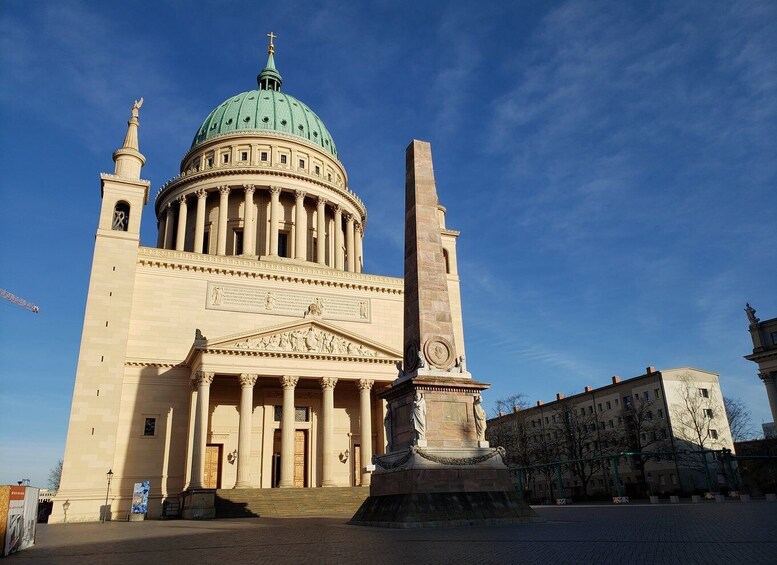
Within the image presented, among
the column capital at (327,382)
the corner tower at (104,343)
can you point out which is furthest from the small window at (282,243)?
the column capital at (327,382)

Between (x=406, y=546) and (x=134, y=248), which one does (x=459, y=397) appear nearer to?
(x=406, y=546)

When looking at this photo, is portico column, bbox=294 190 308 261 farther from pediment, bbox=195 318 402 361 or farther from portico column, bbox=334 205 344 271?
pediment, bbox=195 318 402 361

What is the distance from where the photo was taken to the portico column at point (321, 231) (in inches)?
2292

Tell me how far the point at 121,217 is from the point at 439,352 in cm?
3404

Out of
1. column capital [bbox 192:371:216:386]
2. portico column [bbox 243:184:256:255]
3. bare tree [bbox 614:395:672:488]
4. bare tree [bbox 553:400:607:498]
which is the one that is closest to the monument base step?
column capital [bbox 192:371:216:386]

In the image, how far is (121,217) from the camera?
1708 inches

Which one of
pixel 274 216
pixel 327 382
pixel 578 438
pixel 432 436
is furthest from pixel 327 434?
pixel 578 438

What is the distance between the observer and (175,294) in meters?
42.8

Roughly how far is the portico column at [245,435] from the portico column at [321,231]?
72.8 ft

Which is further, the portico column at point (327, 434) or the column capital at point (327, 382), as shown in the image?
the column capital at point (327, 382)

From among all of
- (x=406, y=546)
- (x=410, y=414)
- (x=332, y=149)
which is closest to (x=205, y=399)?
(x=410, y=414)

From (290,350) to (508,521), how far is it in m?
24.3

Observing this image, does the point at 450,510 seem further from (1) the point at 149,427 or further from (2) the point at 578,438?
(2) the point at 578,438

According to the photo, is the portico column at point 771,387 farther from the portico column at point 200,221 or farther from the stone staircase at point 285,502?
the portico column at point 200,221
